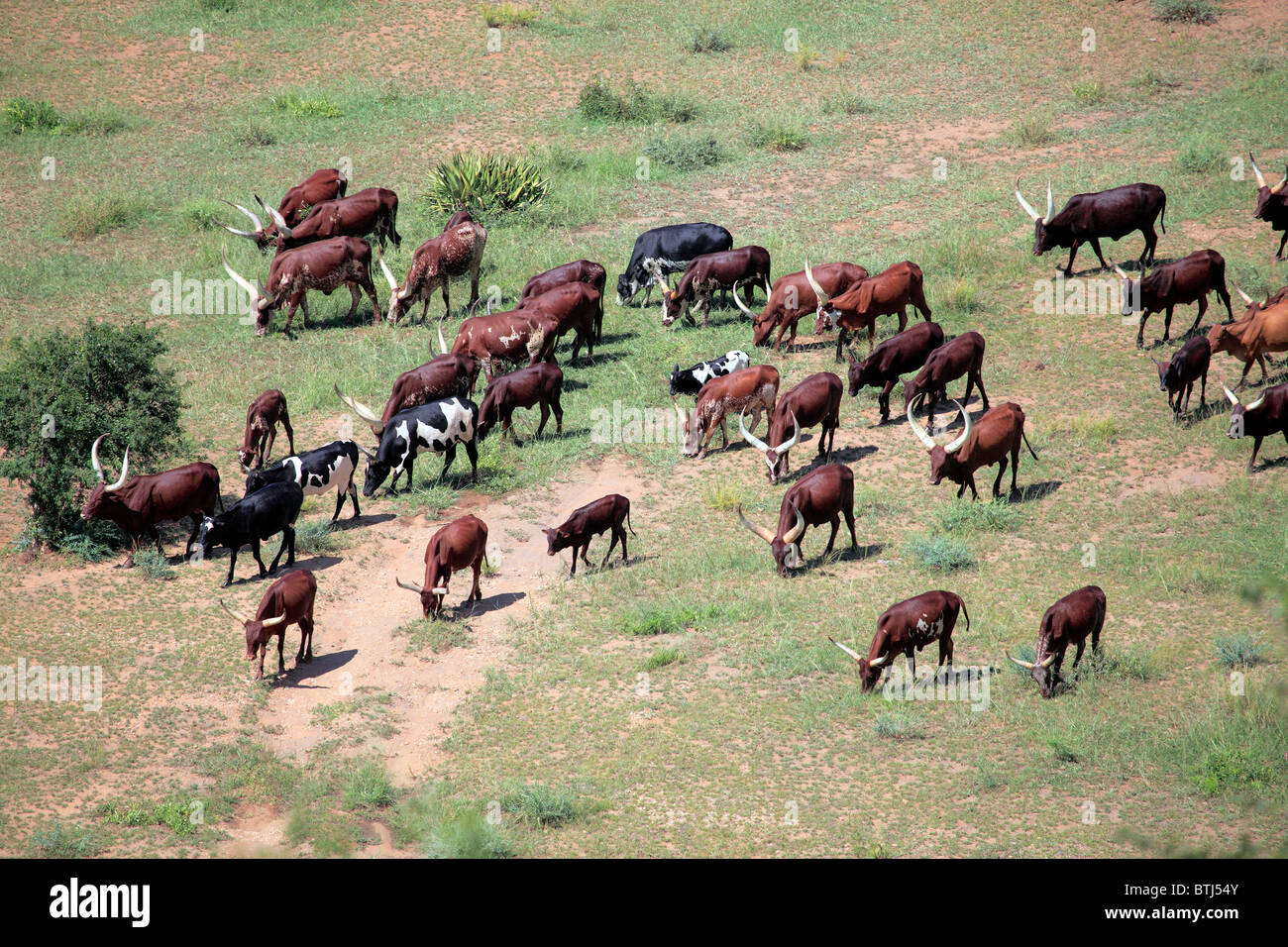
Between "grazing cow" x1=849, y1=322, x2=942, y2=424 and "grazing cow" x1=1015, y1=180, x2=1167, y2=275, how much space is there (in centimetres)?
444

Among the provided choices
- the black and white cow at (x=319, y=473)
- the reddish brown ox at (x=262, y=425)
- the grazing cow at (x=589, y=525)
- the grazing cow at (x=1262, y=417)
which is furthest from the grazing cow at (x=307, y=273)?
the grazing cow at (x=1262, y=417)

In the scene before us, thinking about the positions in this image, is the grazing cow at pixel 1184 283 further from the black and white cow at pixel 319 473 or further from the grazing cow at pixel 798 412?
the black and white cow at pixel 319 473

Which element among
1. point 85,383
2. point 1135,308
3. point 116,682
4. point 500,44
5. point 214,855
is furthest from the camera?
point 500,44

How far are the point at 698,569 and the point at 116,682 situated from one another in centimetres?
627

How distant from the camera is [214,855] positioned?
389 inches

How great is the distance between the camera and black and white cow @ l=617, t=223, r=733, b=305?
21344mm

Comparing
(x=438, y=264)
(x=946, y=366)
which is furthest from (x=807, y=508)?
(x=438, y=264)

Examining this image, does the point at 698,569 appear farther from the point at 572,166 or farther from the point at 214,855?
the point at 572,166

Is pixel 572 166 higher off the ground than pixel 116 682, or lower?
higher

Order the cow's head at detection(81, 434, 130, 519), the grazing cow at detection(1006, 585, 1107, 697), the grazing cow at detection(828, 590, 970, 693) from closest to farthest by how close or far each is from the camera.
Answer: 1. the grazing cow at detection(1006, 585, 1107, 697)
2. the grazing cow at detection(828, 590, 970, 693)
3. the cow's head at detection(81, 434, 130, 519)

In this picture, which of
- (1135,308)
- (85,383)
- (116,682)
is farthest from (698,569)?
(1135,308)

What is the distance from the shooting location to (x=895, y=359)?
17.6 metres

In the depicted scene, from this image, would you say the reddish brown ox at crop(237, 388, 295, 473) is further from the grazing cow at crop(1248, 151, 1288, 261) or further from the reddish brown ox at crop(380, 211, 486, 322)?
the grazing cow at crop(1248, 151, 1288, 261)

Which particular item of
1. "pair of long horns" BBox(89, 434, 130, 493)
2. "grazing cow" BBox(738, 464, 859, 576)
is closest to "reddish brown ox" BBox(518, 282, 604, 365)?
"grazing cow" BBox(738, 464, 859, 576)
